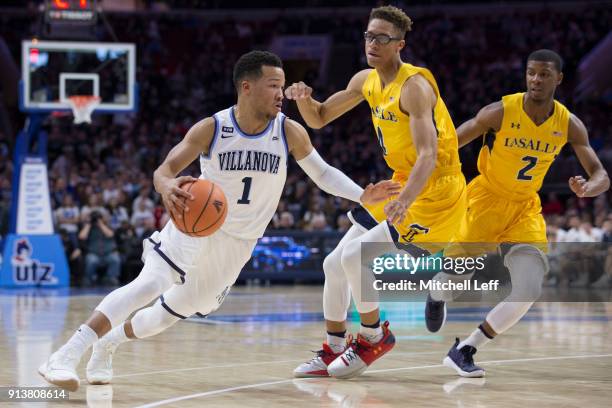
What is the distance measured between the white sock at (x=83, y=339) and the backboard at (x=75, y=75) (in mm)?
10492

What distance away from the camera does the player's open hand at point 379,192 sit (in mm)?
6154

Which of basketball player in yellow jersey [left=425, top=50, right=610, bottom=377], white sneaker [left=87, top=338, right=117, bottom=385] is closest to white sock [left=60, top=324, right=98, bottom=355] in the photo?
white sneaker [left=87, top=338, right=117, bottom=385]

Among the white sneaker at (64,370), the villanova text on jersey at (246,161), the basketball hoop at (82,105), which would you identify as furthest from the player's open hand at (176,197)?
the basketball hoop at (82,105)

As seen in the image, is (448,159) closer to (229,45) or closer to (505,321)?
(505,321)

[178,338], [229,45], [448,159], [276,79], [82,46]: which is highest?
[229,45]

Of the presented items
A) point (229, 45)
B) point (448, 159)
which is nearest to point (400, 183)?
point (448, 159)

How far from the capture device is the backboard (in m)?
15.8

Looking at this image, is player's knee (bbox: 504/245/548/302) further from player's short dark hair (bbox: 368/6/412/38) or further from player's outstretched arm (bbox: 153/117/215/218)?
player's outstretched arm (bbox: 153/117/215/218)

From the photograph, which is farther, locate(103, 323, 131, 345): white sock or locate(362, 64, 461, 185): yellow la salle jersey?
locate(362, 64, 461, 185): yellow la salle jersey

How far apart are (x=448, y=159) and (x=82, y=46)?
10470 mm

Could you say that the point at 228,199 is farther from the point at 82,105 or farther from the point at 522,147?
the point at 82,105

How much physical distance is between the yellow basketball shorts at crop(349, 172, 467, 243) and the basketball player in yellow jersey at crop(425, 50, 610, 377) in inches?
24.6

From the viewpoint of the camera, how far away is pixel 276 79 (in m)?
6.26

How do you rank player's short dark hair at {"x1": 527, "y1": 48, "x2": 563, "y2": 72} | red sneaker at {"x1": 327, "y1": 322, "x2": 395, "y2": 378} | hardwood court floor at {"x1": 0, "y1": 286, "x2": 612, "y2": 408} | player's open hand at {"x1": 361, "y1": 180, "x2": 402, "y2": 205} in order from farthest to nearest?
player's short dark hair at {"x1": 527, "y1": 48, "x2": 563, "y2": 72} → red sneaker at {"x1": 327, "y1": 322, "x2": 395, "y2": 378} → player's open hand at {"x1": 361, "y1": 180, "x2": 402, "y2": 205} → hardwood court floor at {"x1": 0, "y1": 286, "x2": 612, "y2": 408}
